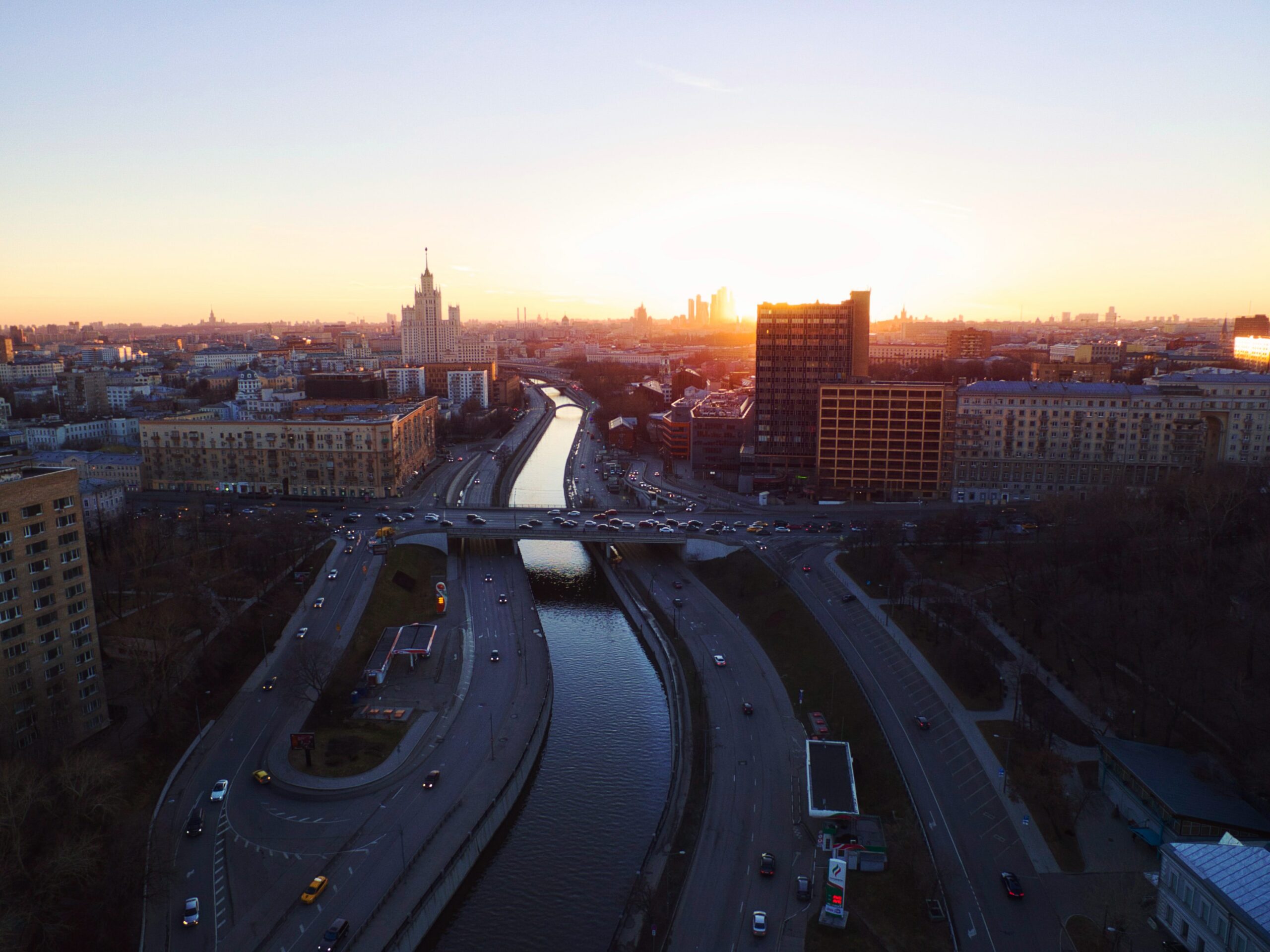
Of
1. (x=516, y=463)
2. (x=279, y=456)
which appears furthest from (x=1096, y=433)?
(x=279, y=456)

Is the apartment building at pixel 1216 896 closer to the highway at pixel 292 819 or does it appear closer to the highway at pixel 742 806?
the highway at pixel 742 806

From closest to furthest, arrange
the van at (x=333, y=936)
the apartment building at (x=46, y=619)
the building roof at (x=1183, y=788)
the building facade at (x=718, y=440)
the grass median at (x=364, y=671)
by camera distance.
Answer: the van at (x=333, y=936) < the building roof at (x=1183, y=788) < the apartment building at (x=46, y=619) < the grass median at (x=364, y=671) < the building facade at (x=718, y=440)

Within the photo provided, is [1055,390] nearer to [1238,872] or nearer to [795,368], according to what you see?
[795,368]

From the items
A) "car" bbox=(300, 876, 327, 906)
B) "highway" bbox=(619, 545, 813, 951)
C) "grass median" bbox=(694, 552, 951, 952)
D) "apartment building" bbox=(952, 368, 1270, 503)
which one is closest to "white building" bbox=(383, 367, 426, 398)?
"grass median" bbox=(694, 552, 951, 952)

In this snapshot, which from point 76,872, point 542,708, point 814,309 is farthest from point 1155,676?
point 814,309

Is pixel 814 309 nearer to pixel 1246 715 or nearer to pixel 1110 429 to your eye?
pixel 1110 429

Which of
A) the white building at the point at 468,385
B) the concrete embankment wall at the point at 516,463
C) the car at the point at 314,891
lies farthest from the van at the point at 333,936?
the white building at the point at 468,385

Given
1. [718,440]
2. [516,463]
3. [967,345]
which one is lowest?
[516,463]
